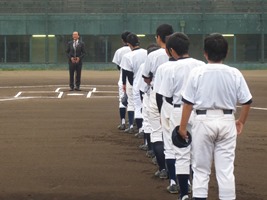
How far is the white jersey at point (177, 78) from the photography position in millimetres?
8602

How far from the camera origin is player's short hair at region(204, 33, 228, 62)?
24.2 feet

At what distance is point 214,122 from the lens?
288 inches

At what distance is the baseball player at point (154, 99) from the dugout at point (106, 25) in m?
40.4

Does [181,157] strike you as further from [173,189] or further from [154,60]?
[154,60]

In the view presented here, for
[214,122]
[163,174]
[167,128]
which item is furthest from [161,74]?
[163,174]

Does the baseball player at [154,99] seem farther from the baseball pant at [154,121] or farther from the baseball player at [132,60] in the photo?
the baseball player at [132,60]

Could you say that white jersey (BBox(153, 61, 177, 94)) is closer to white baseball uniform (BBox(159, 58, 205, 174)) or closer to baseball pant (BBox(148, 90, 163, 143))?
white baseball uniform (BBox(159, 58, 205, 174))

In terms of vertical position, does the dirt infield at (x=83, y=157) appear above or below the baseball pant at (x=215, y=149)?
below

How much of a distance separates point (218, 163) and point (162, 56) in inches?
127

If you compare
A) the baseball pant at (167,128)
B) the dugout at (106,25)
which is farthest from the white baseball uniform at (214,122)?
the dugout at (106,25)

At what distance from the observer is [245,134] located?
15.2m

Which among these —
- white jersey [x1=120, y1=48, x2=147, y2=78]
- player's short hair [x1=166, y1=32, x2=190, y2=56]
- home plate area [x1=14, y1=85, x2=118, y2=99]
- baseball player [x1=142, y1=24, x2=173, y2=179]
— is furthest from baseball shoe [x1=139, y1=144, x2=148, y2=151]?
home plate area [x1=14, y1=85, x2=118, y2=99]

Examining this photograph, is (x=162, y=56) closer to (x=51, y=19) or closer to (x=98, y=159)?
(x=98, y=159)

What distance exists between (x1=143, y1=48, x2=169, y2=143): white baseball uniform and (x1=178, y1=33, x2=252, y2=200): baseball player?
8.88 feet
